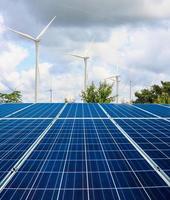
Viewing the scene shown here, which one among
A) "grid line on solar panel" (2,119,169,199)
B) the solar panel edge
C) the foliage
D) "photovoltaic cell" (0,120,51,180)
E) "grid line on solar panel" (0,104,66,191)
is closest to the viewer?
"grid line on solar panel" (2,119,169,199)

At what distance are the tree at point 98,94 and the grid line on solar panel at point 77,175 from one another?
49.7m

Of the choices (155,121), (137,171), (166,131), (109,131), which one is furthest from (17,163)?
(155,121)

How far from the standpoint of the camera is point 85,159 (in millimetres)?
11281

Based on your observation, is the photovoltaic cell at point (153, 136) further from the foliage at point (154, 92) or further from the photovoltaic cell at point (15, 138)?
the foliage at point (154, 92)

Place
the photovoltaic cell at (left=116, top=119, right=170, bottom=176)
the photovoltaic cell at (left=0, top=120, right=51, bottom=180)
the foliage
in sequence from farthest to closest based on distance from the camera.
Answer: the foliage, the photovoltaic cell at (left=116, top=119, right=170, bottom=176), the photovoltaic cell at (left=0, top=120, right=51, bottom=180)

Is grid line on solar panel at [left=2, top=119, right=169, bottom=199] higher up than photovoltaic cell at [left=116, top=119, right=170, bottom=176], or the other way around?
photovoltaic cell at [left=116, top=119, right=170, bottom=176]

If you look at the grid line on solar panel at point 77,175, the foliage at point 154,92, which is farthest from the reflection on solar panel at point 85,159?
the foliage at point 154,92

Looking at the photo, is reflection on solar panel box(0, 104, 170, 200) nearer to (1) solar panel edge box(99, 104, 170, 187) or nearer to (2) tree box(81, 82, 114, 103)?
(1) solar panel edge box(99, 104, 170, 187)

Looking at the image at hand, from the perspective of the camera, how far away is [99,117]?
63.4 feet

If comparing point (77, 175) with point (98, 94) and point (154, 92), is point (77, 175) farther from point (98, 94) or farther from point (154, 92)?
point (154, 92)

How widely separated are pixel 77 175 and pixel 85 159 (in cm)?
133

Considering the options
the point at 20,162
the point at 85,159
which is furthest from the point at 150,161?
the point at 20,162

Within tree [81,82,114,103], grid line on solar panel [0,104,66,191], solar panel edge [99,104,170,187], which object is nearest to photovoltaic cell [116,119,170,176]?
solar panel edge [99,104,170,187]

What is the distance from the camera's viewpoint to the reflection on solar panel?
9.01 m
